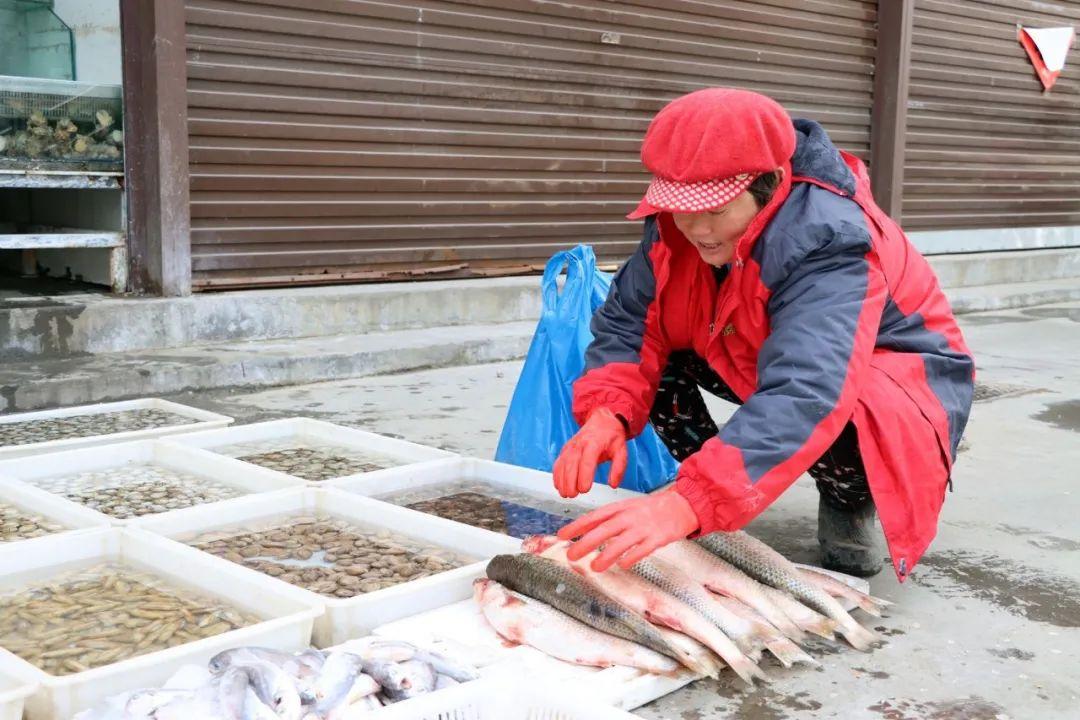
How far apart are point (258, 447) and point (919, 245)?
8.51m

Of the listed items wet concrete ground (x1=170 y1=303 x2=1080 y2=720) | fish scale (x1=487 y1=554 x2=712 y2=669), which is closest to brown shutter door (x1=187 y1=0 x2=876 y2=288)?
wet concrete ground (x1=170 y1=303 x2=1080 y2=720)

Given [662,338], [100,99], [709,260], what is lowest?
[662,338]

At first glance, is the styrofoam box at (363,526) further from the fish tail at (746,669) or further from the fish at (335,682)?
the fish tail at (746,669)

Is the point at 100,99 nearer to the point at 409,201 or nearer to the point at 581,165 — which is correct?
the point at 409,201

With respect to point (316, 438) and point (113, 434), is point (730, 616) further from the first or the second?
point (113, 434)

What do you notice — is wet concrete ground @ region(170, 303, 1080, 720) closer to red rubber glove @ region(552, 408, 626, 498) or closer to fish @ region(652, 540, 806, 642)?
fish @ region(652, 540, 806, 642)

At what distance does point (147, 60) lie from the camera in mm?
6277

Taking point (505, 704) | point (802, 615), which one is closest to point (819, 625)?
point (802, 615)

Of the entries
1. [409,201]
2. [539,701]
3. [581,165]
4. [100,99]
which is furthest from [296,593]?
[581,165]

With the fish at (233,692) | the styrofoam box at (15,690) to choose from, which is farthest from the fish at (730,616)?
the styrofoam box at (15,690)

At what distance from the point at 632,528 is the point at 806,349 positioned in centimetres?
59

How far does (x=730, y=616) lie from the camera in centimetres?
267

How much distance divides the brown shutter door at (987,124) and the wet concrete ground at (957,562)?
5.12 meters

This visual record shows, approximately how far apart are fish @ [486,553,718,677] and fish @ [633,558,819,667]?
11 cm
